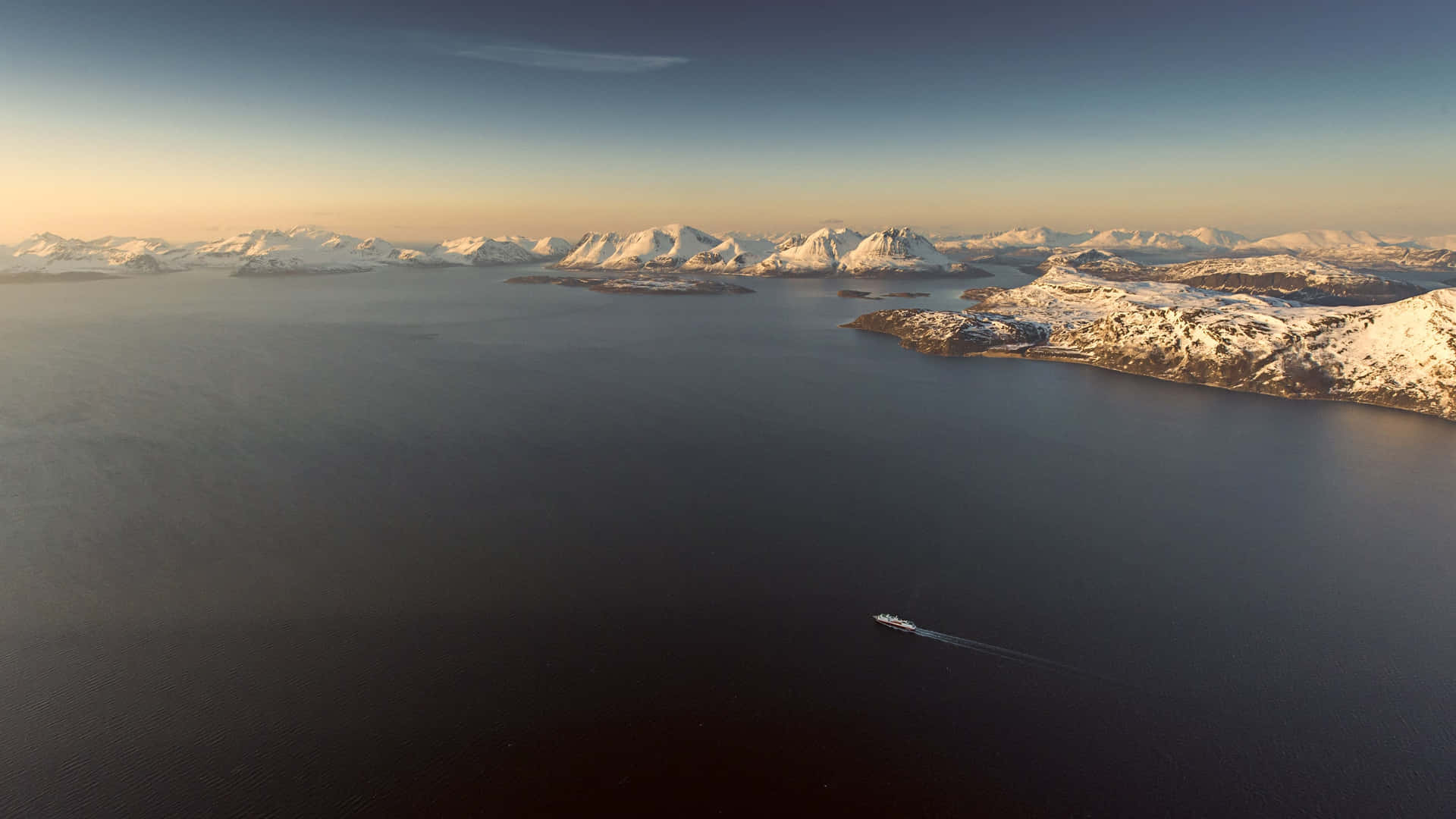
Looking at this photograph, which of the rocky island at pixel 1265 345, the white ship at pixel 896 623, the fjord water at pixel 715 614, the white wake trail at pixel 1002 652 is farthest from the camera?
the rocky island at pixel 1265 345

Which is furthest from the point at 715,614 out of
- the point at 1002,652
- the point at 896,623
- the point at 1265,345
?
the point at 1265,345

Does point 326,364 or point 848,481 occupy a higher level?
point 326,364

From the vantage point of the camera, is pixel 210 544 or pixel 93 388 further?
pixel 93 388

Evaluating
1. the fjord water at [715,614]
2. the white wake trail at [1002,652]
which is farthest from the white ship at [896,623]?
the fjord water at [715,614]

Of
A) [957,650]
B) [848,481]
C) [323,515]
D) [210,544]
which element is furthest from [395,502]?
[957,650]

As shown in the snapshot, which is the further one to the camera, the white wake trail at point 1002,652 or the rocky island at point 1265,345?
the rocky island at point 1265,345

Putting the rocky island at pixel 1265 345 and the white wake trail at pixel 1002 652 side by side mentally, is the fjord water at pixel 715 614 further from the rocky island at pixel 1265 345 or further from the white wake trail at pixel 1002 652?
the rocky island at pixel 1265 345

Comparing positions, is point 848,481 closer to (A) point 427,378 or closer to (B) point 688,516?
(B) point 688,516
